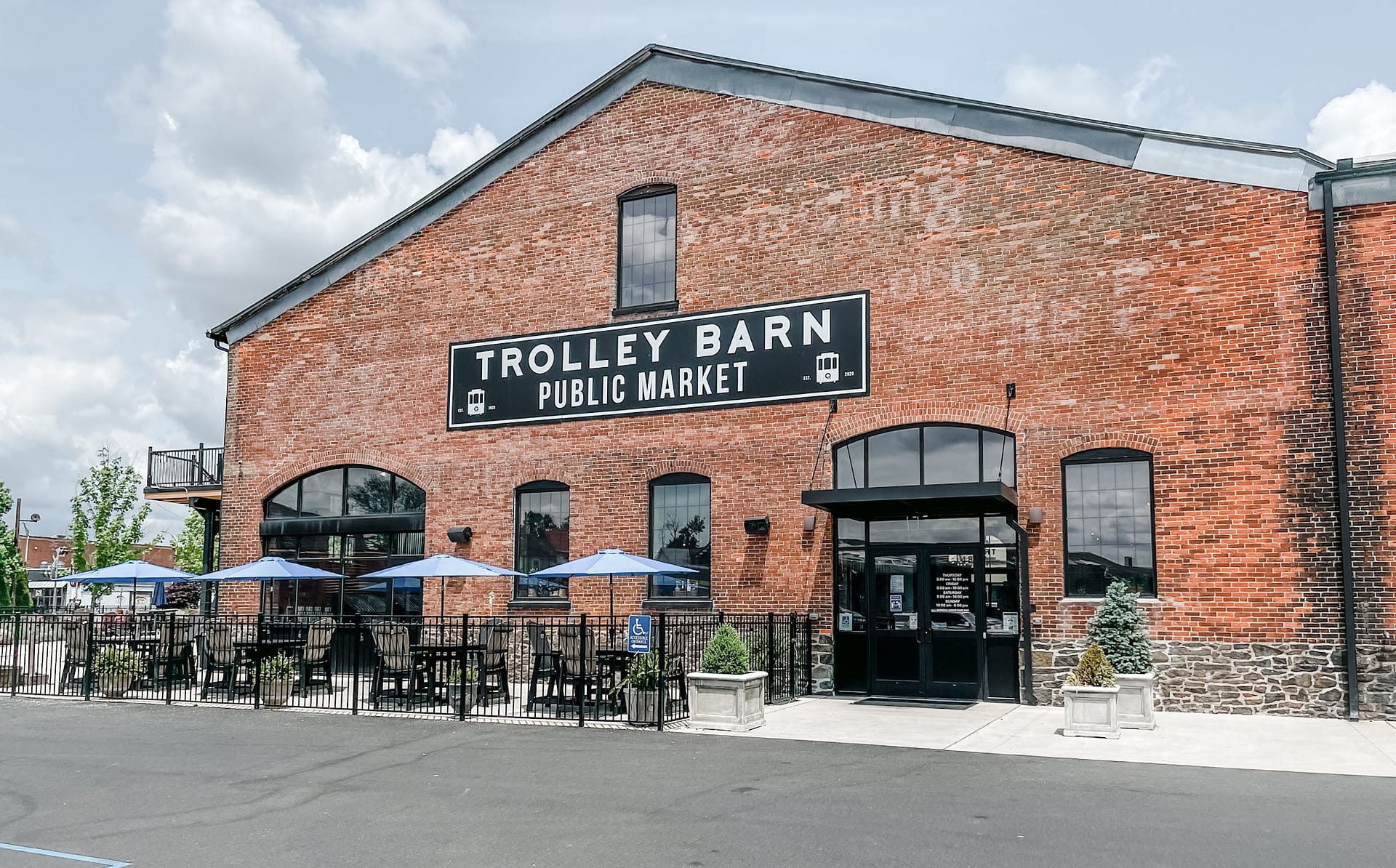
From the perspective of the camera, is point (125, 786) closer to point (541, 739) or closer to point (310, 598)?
point (541, 739)

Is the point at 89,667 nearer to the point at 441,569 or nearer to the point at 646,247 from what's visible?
the point at 441,569

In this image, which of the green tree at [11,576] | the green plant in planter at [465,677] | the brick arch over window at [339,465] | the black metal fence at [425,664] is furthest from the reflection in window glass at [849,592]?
the green tree at [11,576]

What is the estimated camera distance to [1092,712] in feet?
44.5

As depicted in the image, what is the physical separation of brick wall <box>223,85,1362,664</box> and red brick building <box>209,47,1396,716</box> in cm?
5

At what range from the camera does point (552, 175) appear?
72.1 ft

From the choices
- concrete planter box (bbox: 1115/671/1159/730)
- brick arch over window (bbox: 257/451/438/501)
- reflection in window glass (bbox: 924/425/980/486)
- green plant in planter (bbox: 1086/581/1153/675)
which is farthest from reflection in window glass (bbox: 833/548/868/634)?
brick arch over window (bbox: 257/451/438/501)

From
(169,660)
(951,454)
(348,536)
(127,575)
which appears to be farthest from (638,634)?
(127,575)

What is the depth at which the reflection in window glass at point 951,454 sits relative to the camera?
17594 millimetres

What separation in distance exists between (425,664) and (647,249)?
828cm

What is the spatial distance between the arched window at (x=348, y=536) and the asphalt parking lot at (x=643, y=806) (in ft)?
28.6

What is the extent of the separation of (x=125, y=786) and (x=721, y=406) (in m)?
11.4

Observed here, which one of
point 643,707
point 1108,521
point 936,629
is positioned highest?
point 1108,521

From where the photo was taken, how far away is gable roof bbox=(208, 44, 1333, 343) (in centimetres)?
1681

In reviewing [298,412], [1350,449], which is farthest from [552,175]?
[1350,449]
